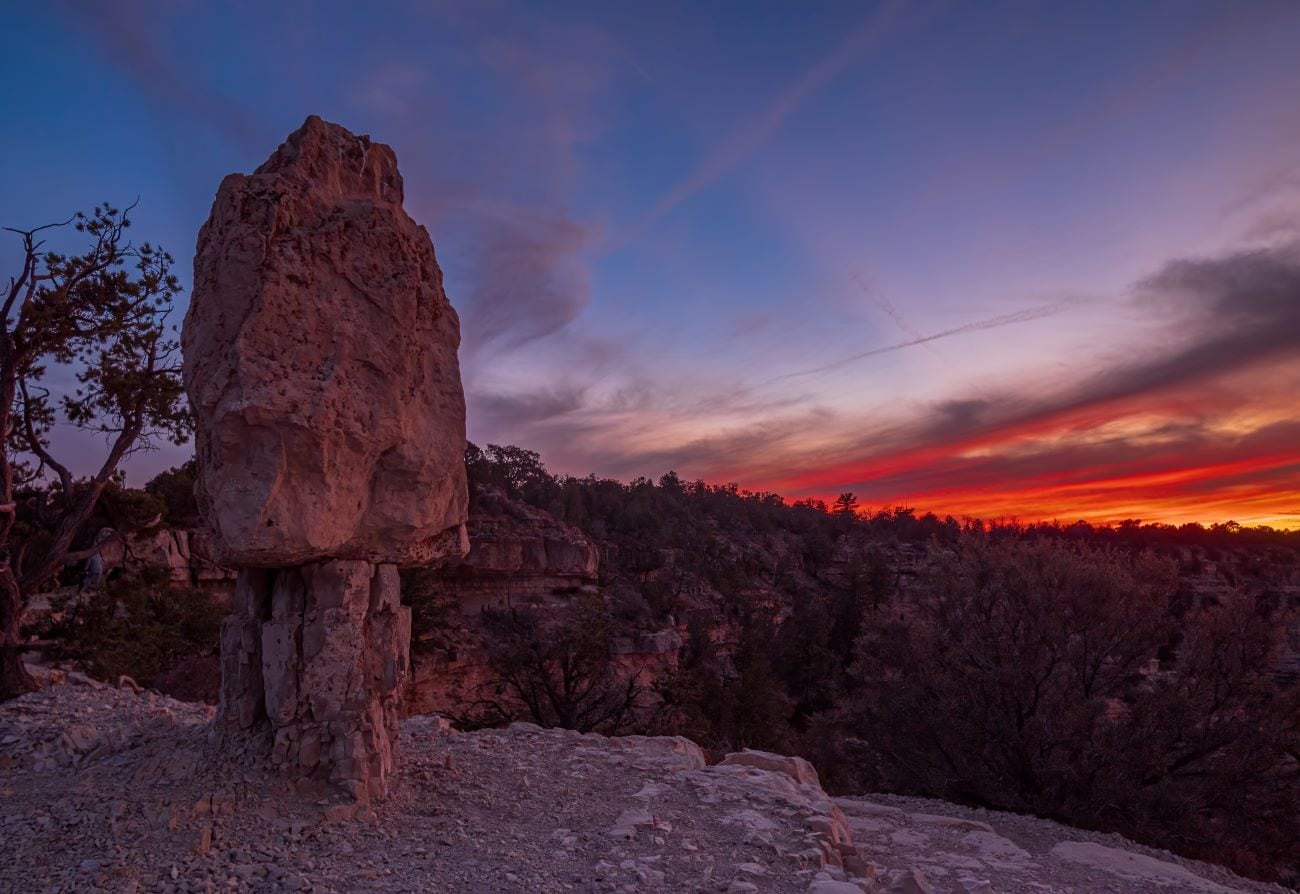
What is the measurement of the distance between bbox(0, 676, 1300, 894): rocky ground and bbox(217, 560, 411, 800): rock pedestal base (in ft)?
0.77

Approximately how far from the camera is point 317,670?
5.59 metres

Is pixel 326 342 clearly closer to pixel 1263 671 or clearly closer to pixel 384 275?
pixel 384 275

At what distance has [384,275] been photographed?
6.01m

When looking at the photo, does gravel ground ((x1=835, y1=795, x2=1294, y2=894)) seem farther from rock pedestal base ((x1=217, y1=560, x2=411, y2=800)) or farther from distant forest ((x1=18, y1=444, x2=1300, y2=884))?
rock pedestal base ((x1=217, y1=560, x2=411, y2=800))

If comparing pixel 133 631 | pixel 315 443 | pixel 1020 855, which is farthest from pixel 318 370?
pixel 133 631

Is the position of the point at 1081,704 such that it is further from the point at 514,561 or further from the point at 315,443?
the point at 514,561

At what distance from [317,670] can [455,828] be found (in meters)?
1.52

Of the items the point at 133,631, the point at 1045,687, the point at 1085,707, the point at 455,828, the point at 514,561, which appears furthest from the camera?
the point at 514,561

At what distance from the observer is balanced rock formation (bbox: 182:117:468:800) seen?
5258 millimetres

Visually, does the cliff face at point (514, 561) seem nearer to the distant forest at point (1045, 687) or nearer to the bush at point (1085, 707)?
the distant forest at point (1045, 687)

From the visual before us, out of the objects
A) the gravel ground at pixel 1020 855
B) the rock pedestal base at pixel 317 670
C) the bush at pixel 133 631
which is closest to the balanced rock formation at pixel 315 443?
the rock pedestal base at pixel 317 670

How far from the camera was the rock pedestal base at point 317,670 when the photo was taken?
18.2 ft

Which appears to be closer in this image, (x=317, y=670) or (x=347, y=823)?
(x=347, y=823)

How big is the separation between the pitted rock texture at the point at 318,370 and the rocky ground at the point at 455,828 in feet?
5.63
